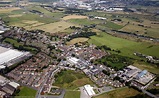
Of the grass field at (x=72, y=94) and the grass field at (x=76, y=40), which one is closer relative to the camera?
the grass field at (x=72, y=94)

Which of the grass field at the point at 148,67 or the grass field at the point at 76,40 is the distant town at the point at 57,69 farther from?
the grass field at the point at 76,40

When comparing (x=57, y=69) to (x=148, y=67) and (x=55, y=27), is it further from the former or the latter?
(x=55, y=27)

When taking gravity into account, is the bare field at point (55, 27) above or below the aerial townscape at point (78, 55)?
above

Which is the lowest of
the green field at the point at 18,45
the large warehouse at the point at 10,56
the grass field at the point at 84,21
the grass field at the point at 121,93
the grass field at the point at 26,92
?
the grass field at the point at 26,92

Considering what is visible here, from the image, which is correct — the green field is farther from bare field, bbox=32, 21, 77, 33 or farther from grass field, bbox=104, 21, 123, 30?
grass field, bbox=104, 21, 123, 30

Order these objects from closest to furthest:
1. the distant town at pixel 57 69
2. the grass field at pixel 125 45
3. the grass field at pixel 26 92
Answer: the grass field at pixel 26 92 → the distant town at pixel 57 69 → the grass field at pixel 125 45

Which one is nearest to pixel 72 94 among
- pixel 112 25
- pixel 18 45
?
pixel 18 45

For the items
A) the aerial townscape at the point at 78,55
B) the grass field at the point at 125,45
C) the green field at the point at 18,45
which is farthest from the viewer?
the green field at the point at 18,45

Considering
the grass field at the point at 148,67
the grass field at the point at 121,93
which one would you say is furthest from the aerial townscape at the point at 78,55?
the grass field at the point at 148,67
